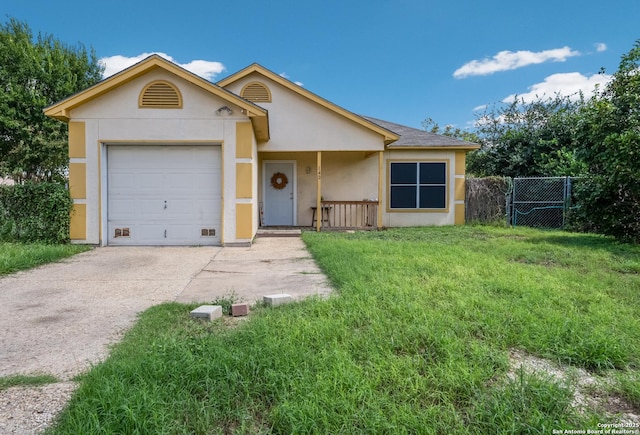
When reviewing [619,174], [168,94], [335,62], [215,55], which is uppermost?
[335,62]

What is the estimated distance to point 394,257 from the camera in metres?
6.80

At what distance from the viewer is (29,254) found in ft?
23.8

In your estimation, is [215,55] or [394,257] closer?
[394,257]

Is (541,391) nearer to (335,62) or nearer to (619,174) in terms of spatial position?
(619,174)

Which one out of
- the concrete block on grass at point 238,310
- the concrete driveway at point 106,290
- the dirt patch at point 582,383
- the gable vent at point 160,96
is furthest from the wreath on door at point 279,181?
the dirt patch at point 582,383

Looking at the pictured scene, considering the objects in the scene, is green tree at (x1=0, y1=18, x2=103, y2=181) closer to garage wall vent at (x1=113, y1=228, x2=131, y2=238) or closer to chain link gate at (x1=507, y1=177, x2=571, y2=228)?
garage wall vent at (x1=113, y1=228, x2=131, y2=238)

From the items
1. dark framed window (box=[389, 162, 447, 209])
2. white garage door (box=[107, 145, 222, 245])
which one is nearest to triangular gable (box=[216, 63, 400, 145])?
dark framed window (box=[389, 162, 447, 209])

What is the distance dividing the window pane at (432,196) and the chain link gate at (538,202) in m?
2.29

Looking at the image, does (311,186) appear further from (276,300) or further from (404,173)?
(276,300)

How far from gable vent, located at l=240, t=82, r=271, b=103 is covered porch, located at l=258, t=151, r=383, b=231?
6.91 feet

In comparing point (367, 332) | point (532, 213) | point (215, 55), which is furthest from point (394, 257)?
point (215, 55)

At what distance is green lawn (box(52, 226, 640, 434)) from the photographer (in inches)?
81.9

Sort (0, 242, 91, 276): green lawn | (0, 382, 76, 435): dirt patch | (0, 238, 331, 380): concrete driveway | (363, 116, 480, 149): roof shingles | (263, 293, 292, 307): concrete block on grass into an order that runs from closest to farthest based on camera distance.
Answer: (0, 382, 76, 435): dirt patch < (0, 238, 331, 380): concrete driveway < (263, 293, 292, 307): concrete block on grass < (0, 242, 91, 276): green lawn < (363, 116, 480, 149): roof shingles

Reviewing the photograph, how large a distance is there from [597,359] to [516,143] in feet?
60.1
